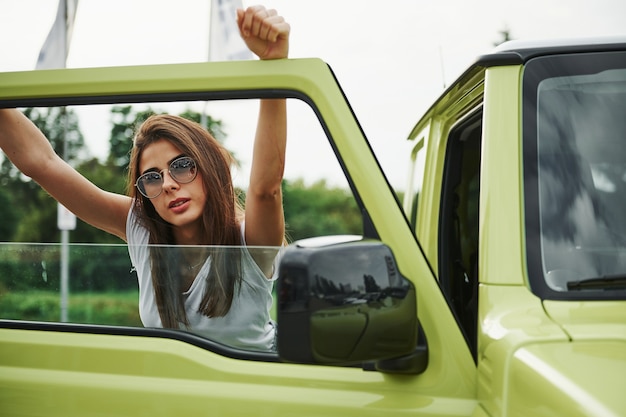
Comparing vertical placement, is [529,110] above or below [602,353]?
above

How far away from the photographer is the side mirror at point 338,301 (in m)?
1.28

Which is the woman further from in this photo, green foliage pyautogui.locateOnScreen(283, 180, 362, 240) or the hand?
green foliage pyautogui.locateOnScreen(283, 180, 362, 240)

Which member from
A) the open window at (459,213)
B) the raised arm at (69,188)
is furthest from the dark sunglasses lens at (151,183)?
the open window at (459,213)

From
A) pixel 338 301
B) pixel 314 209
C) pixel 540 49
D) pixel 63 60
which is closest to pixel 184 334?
pixel 338 301

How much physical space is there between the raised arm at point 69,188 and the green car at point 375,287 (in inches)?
13.5

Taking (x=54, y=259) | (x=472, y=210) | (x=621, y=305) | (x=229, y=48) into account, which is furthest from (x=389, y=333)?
(x=229, y=48)

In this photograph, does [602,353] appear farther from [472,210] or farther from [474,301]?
[472,210]

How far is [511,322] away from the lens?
56.5 inches

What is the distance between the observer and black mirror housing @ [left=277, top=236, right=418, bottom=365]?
1.28 meters

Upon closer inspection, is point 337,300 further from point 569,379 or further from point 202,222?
point 202,222

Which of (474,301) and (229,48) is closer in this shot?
(474,301)

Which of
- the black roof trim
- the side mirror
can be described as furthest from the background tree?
the black roof trim

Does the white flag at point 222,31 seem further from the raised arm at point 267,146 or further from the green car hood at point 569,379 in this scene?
the green car hood at point 569,379

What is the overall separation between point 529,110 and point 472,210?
1244 mm
